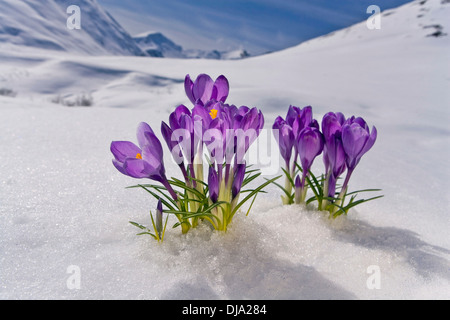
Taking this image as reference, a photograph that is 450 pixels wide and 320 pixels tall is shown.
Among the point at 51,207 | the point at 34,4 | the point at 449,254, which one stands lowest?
the point at 449,254

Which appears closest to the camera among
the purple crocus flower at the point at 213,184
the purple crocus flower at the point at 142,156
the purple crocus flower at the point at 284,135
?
the purple crocus flower at the point at 142,156

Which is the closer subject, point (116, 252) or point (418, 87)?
point (116, 252)

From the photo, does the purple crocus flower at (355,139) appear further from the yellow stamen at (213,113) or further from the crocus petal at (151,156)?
the crocus petal at (151,156)

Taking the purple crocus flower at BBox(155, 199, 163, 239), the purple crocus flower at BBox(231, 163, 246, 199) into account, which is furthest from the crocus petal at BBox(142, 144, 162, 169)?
the purple crocus flower at BBox(231, 163, 246, 199)

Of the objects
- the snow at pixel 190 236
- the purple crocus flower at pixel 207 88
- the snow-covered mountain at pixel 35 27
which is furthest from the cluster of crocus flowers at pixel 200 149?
the snow-covered mountain at pixel 35 27

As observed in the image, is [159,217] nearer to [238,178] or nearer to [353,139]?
[238,178]

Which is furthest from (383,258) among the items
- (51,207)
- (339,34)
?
(339,34)

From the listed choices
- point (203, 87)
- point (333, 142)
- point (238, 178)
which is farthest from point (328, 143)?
point (203, 87)

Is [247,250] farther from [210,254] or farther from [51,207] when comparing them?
[51,207]

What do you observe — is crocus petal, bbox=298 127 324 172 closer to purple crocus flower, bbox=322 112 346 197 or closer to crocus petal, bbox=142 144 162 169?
purple crocus flower, bbox=322 112 346 197
